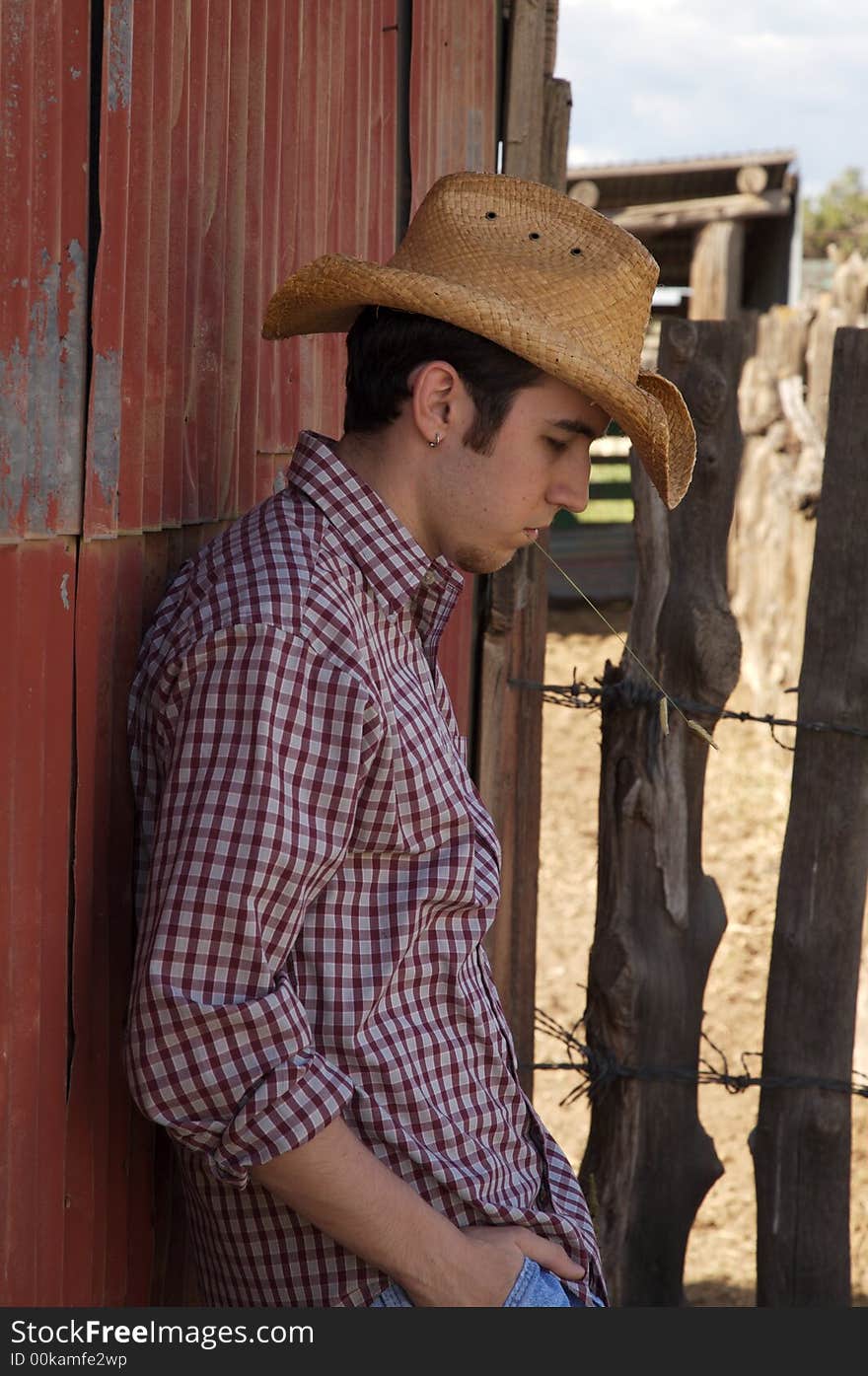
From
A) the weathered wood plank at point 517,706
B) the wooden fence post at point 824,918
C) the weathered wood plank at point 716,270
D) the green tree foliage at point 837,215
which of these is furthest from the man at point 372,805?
the green tree foliage at point 837,215

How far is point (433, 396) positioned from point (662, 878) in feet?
5.79

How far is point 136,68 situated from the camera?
1795 millimetres

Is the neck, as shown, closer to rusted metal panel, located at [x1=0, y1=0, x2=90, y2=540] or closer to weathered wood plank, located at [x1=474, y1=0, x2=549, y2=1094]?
rusted metal panel, located at [x1=0, y1=0, x2=90, y2=540]

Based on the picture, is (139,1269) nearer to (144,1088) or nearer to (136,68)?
(144,1088)

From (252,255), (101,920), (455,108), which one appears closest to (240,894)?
(101,920)

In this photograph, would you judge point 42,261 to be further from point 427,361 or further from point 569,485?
point 569,485

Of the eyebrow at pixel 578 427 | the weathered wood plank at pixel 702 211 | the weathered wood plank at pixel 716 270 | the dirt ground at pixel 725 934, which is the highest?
the weathered wood plank at pixel 702 211

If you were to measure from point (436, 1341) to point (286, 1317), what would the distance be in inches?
6.8

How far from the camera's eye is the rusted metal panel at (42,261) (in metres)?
1.52

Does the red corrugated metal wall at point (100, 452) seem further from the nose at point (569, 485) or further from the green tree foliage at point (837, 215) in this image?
the green tree foliage at point (837, 215)

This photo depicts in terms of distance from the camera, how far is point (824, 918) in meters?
3.35

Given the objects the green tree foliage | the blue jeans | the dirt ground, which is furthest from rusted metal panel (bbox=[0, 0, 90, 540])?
the green tree foliage

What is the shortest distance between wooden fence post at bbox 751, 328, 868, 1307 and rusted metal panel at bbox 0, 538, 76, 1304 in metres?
2.01

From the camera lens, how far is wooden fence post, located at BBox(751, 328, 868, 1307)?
3262mm
